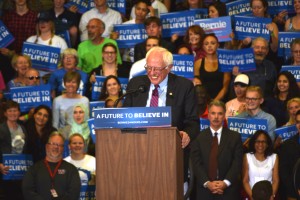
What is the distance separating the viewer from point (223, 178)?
894 cm

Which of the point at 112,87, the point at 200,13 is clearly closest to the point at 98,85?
the point at 112,87

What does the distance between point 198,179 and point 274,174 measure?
3.05 ft

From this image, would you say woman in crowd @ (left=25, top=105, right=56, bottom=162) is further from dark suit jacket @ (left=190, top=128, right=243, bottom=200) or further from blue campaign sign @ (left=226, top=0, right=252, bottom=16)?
blue campaign sign @ (left=226, top=0, right=252, bottom=16)

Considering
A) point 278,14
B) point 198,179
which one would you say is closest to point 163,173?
point 198,179

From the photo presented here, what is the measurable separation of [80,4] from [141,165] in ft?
25.9

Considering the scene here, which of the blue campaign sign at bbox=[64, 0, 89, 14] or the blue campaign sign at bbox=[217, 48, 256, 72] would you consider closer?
the blue campaign sign at bbox=[217, 48, 256, 72]

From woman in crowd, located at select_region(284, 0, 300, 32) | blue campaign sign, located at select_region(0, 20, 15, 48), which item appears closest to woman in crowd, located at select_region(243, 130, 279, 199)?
Answer: woman in crowd, located at select_region(284, 0, 300, 32)

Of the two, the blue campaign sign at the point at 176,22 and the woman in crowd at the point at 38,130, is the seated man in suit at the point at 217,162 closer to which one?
the woman in crowd at the point at 38,130

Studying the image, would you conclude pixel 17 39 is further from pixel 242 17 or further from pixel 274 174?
pixel 274 174

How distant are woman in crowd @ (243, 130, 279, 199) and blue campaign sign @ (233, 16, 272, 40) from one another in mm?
2529

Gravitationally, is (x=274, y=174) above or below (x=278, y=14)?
below

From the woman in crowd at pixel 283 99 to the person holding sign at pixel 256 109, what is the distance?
1.01 ft

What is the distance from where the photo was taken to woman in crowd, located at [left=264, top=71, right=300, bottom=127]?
403 inches

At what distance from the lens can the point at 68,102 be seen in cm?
1074
